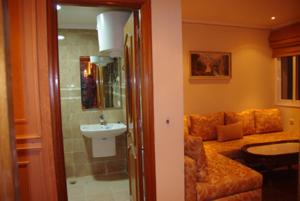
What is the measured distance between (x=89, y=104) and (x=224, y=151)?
228 centimetres

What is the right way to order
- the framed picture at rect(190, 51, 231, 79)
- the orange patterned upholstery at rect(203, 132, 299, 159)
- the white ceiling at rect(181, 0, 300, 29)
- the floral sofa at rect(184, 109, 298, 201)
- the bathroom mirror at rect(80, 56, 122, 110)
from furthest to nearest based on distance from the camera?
the framed picture at rect(190, 51, 231, 79) < the bathroom mirror at rect(80, 56, 122, 110) < the orange patterned upholstery at rect(203, 132, 299, 159) < the white ceiling at rect(181, 0, 300, 29) < the floral sofa at rect(184, 109, 298, 201)

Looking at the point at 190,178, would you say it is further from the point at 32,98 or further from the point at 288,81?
the point at 288,81

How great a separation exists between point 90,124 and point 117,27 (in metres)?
1.65

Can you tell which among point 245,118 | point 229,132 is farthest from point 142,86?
point 245,118

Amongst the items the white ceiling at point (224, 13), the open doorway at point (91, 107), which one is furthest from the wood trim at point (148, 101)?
the white ceiling at point (224, 13)

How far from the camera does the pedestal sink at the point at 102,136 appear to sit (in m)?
3.34

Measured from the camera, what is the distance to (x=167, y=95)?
1.95 metres

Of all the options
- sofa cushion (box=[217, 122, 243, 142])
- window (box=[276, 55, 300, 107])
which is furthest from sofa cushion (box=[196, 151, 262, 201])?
window (box=[276, 55, 300, 107])

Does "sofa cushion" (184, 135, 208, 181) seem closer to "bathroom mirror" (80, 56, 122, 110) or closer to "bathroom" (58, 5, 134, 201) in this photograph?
"bathroom" (58, 5, 134, 201)

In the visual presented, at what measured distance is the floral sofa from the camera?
227 centimetres

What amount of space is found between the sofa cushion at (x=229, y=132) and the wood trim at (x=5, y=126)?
3.64 m

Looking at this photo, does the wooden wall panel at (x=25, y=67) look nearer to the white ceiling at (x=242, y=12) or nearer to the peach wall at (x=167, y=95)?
the peach wall at (x=167, y=95)

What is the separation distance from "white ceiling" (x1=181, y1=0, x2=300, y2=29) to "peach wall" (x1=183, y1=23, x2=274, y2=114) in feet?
0.62

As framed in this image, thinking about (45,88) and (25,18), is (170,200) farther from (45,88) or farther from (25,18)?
(25,18)
